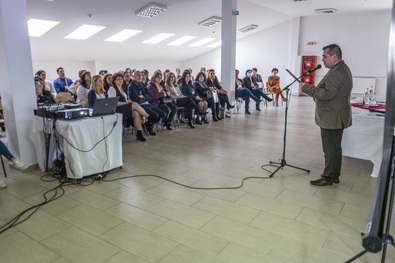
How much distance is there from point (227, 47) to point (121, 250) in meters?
7.08

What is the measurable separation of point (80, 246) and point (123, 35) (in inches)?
406

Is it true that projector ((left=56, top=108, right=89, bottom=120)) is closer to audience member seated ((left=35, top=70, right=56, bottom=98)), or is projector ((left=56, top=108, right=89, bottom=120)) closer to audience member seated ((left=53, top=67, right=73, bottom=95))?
audience member seated ((left=35, top=70, right=56, bottom=98))

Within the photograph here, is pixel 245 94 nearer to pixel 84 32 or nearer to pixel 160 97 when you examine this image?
pixel 160 97

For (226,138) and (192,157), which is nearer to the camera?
(192,157)

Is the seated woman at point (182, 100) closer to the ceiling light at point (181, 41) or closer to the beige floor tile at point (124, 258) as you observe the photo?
the beige floor tile at point (124, 258)

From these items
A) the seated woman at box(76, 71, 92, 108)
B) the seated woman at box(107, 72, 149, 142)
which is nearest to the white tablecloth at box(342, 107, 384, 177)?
the seated woman at box(107, 72, 149, 142)

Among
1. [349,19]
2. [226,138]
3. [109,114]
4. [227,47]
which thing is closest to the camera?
[109,114]

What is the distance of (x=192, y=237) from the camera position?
231 centimetres

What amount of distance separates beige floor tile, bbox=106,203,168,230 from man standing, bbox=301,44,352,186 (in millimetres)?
1873

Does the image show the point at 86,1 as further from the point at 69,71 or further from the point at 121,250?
the point at 121,250

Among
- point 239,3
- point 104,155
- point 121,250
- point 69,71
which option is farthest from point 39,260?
point 69,71

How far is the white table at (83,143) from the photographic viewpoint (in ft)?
11.0

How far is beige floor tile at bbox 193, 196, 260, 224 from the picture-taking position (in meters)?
→ 2.61

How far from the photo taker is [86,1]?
745 centimetres
